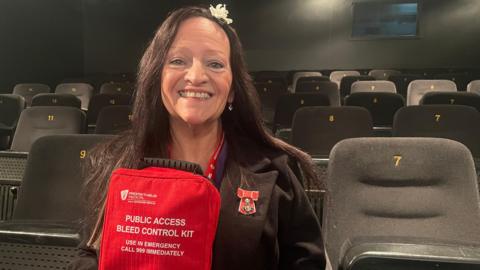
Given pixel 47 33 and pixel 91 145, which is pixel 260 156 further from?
pixel 47 33

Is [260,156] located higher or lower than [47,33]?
lower

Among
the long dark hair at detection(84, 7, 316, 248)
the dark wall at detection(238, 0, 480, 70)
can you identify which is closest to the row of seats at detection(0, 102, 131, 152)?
the long dark hair at detection(84, 7, 316, 248)

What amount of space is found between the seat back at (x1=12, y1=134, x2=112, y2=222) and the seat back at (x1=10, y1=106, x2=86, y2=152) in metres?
1.27

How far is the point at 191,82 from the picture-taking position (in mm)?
1066

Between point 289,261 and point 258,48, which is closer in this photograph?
point 289,261

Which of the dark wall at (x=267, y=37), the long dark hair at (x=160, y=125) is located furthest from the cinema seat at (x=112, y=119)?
the dark wall at (x=267, y=37)

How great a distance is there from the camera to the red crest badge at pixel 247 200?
1.02 m

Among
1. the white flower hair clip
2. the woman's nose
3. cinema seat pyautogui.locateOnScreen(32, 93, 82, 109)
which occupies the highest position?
the white flower hair clip

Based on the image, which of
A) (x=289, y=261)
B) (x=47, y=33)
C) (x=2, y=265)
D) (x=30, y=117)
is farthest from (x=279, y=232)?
(x=47, y=33)

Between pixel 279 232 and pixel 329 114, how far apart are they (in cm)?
163

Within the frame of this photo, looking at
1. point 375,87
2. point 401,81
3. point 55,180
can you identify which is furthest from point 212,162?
point 401,81

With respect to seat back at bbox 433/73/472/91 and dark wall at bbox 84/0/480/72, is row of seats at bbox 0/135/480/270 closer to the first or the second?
seat back at bbox 433/73/472/91

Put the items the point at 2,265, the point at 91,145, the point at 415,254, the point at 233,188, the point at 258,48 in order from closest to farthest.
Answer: the point at 415,254 < the point at 233,188 < the point at 2,265 < the point at 91,145 < the point at 258,48

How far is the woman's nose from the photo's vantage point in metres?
1.06
